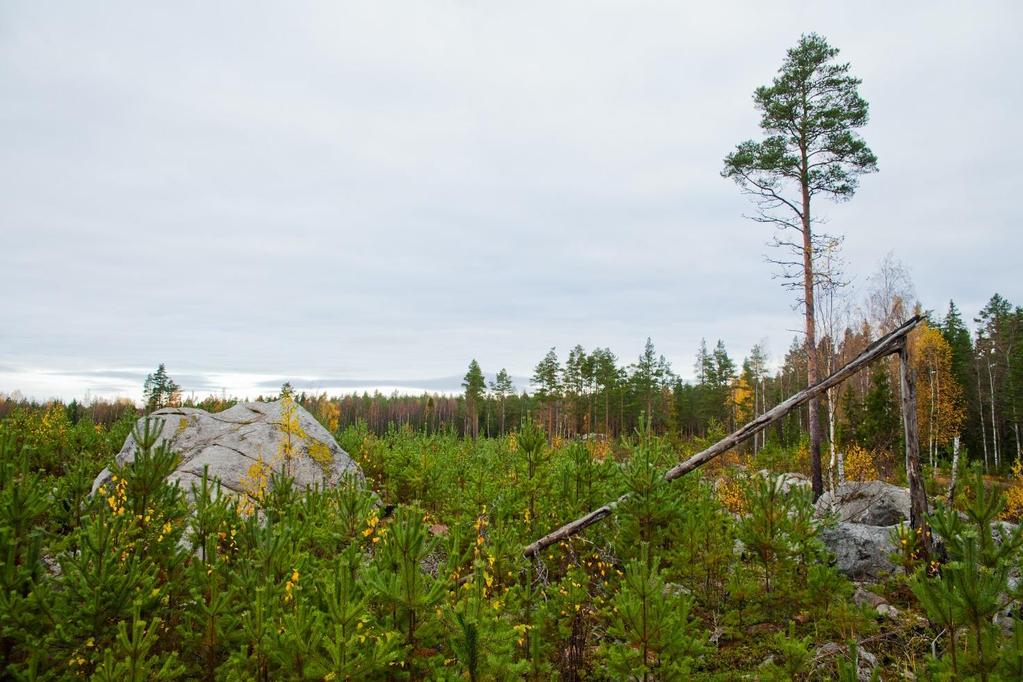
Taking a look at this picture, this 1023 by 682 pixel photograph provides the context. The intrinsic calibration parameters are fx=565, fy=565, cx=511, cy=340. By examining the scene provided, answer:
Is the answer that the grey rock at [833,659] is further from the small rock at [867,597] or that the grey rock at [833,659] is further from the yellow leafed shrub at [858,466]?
the yellow leafed shrub at [858,466]

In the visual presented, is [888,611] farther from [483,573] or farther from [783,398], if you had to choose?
[783,398]

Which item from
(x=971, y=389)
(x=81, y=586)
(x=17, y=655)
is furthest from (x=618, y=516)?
(x=971, y=389)

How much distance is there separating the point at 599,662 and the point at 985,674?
3303 millimetres

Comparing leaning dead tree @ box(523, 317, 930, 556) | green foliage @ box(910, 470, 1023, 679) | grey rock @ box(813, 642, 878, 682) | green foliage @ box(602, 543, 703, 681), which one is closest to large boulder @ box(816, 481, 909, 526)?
leaning dead tree @ box(523, 317, 930, 556)

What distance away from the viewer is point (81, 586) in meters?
3.76

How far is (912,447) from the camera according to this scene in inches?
246

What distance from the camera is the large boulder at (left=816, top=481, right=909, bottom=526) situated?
36.9ft

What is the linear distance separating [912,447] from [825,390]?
1.41 metres

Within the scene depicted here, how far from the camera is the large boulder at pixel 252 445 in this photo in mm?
10422

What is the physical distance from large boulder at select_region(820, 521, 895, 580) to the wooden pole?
2.16 meters

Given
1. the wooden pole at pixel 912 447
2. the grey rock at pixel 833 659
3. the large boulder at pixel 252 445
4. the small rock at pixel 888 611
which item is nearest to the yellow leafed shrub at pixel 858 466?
the small rock at pixel 888 611

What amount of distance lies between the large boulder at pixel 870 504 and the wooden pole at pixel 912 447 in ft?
14.4

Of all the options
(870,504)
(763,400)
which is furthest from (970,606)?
(763,400)

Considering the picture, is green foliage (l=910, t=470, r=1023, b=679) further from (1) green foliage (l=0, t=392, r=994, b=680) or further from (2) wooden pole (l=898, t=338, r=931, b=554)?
(2) wooden pole (l=898, t=338, r=931, b=554)
